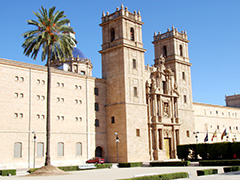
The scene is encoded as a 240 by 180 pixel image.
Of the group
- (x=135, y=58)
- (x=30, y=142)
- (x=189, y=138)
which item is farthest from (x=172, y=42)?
(x=30, y=142)

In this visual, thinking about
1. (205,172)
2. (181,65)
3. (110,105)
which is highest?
(181,65)

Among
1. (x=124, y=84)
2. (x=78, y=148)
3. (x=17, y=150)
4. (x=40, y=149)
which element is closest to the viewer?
(x=17, y=150)

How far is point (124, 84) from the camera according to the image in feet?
160

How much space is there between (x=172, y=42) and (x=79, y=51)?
1990 cm

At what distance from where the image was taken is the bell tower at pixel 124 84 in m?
48.1

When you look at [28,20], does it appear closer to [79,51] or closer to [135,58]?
[135,58]

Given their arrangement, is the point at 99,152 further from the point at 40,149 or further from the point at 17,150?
the point at 17,150

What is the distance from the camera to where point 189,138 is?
5922 centimetres

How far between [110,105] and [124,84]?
3.73m

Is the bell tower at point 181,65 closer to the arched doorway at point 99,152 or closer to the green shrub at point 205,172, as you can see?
the arched doorway at point 99,152

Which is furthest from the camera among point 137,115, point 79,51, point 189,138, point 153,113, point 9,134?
point 79,51

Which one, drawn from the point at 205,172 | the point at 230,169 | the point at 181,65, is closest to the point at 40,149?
the point at 205,172

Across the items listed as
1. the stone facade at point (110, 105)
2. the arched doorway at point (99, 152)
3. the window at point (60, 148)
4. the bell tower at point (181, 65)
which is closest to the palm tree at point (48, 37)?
the stone facade at point (110, 105)

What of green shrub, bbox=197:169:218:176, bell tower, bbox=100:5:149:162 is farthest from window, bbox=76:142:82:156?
green shrub, bbox=197:169:218:176
